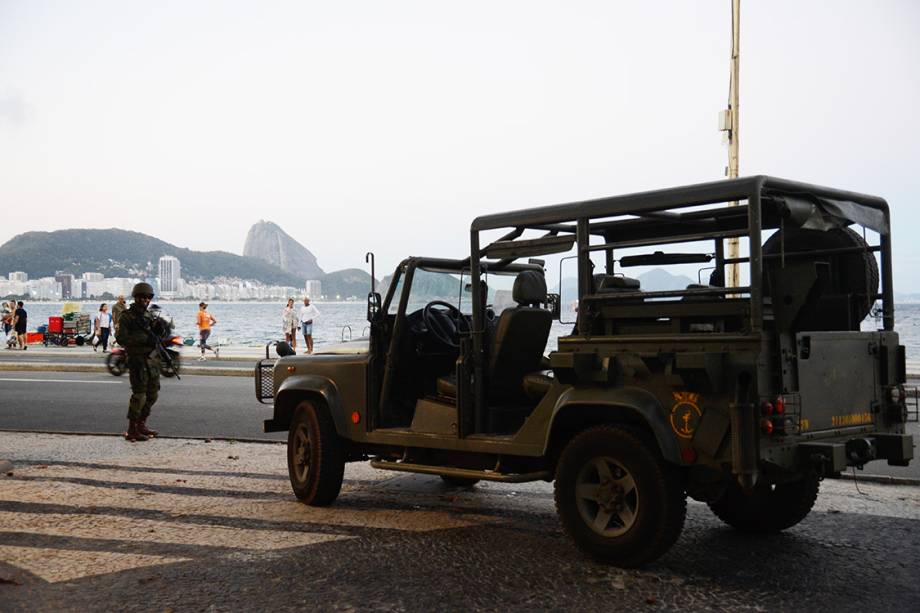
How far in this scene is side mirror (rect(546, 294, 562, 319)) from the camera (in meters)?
7.29

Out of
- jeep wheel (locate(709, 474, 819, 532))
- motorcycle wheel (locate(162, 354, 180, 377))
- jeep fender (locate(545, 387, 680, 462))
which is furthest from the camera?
motorcycle wheel (locate(162, 354, 180, 377))

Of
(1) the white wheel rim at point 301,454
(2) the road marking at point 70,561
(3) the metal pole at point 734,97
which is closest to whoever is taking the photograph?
(2) the road marking at point 70,561

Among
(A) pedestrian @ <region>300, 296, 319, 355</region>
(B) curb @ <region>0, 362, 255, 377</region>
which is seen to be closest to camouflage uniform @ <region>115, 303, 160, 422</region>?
(B) curb @ <region>0, 362, 255, 377</region>

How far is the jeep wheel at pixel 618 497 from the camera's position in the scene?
18.1ft

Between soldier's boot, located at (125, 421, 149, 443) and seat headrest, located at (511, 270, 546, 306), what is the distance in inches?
261

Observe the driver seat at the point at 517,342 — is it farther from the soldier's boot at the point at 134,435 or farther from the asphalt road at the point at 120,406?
the soldier's boot at the point at 134,435

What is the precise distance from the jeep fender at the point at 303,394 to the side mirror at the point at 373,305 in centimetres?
71

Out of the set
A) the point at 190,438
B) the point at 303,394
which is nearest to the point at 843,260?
the point at 303,394

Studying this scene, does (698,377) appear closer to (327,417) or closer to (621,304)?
(621,304)

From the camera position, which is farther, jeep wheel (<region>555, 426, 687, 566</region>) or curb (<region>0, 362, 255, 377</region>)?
curb (<region>0, 362, 255, 377</region>)

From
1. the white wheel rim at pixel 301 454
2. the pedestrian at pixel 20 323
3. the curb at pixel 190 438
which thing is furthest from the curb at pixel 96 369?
the white wheel rim at pixel 301 454

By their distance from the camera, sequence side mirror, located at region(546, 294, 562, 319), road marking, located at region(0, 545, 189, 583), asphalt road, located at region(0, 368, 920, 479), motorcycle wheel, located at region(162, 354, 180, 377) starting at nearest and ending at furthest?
road marking, located at region(0, 545, 189, 583)
side mirror, located at region(546, 294, 562, 319)
asphalt road, located at region(0, 368, 920, 479)
motorcycle wheel, located at region(162, 354, 180, 377)

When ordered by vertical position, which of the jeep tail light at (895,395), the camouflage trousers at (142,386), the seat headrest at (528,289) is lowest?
the camouflage trousers at (142,386)

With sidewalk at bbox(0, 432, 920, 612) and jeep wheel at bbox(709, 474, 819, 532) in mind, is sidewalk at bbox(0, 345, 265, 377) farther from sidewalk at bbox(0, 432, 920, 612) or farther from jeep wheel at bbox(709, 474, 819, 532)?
jeep wheel at bbox(709, 474, 819, 532)
